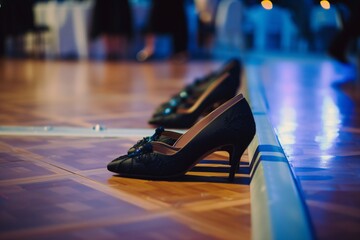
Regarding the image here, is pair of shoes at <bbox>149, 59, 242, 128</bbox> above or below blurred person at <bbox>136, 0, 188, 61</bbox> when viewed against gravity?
below

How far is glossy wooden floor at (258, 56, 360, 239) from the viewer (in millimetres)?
1476

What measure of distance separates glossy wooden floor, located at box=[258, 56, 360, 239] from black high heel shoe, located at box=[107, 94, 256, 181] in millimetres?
190

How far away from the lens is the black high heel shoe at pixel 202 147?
5.93ft

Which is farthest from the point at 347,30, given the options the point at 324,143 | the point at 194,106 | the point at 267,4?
the point at 324,143

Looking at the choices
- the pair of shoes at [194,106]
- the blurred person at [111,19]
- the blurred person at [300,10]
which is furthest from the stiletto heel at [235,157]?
the blurred person at [111,19]

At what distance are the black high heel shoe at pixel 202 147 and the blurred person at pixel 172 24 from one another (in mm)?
6752

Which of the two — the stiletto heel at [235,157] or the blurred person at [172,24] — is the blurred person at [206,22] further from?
the stiletto heel at [235,157]

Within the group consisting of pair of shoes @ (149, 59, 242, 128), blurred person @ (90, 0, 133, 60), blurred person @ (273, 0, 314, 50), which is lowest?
pair of shoes @ (149, 59, 242, 128)

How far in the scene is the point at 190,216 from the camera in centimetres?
148

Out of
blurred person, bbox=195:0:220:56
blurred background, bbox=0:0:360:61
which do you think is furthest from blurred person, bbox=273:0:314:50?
blurred person, bbox=195:0:220:56

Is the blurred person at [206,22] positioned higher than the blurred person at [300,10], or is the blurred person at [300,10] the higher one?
the blurred person at [206,22]

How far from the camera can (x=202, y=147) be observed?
181 cm

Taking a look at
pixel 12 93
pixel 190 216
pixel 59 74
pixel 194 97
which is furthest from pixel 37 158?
pixel 59 74

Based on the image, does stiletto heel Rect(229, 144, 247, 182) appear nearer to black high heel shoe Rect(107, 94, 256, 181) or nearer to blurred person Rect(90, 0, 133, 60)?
black high heel shoe Rect(107, 94, 256, 181)
